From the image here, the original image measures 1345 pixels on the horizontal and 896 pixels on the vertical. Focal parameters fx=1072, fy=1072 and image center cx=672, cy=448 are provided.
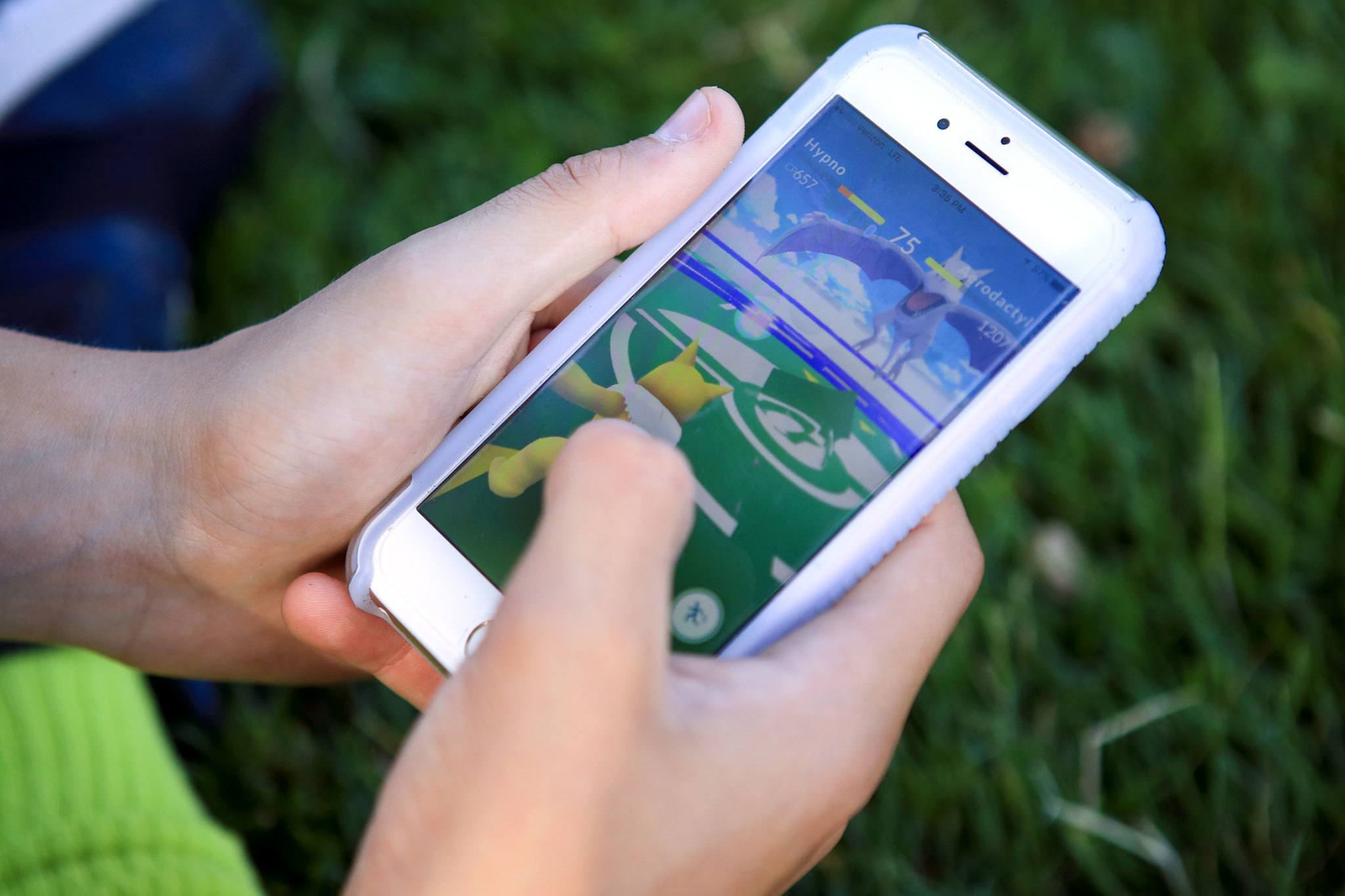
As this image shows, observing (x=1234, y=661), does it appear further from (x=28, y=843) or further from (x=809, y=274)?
(x=28, y=843)

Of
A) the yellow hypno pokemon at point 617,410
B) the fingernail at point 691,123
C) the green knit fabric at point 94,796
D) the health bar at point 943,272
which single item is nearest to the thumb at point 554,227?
the fingernail at point 691,123

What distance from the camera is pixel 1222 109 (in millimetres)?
1569

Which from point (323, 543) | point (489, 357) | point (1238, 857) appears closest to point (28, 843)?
point (323, 543)

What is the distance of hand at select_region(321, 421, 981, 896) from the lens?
0.65 meters

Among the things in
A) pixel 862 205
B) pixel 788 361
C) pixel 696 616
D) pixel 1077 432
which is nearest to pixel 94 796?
pixel 696 616

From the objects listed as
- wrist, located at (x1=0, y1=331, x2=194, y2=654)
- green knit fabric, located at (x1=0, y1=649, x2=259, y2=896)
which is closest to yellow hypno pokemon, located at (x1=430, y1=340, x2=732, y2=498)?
wrist, located at (x1=0, y1=331, x2=194, y2=654)

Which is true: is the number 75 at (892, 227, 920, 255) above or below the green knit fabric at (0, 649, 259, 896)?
above

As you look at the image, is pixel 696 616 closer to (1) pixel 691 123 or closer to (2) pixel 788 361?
(2) pixel 788 361

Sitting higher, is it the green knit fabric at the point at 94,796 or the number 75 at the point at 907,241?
the number 75 at the point at 907,241

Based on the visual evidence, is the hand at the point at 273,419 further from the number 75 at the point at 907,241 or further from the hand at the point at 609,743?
the hand at the point at 609,743

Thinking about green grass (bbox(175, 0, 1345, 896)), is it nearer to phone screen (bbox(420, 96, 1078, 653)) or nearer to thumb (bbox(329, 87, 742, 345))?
phone screen (bbox(420, 96, 1078, 653))

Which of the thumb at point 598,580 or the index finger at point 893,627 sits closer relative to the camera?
the thumb at point 598,580

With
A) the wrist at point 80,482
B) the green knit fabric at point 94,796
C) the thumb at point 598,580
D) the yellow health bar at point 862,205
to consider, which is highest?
the yellow health bar at point 862,205

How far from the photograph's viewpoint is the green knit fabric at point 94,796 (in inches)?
40.2
